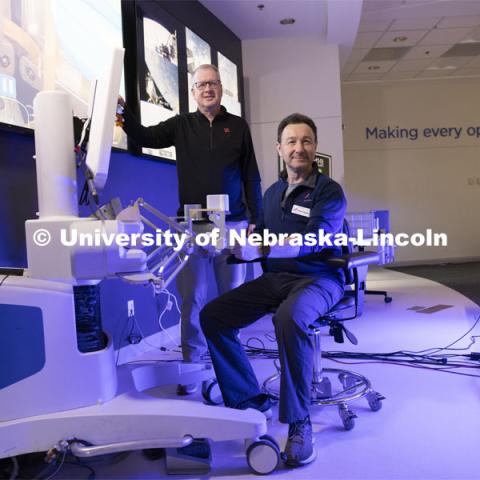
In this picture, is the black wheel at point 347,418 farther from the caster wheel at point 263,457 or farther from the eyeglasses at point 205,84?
the eyeglasses at point 205,84

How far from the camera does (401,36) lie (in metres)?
6.66

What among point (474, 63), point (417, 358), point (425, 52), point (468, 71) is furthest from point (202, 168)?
point (468, 71)

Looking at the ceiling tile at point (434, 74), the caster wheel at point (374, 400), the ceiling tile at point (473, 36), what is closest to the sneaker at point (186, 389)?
the caster wheel at point (374, 400)

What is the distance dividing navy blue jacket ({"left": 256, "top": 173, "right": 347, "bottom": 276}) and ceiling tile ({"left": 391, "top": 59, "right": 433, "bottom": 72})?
6758 mm

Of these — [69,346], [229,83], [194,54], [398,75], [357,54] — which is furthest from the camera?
[398,75]

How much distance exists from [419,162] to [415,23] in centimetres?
330

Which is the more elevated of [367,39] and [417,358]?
[367,39]

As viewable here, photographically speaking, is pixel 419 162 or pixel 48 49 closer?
pixel 48 49

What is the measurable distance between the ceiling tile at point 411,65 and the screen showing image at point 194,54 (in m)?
4.74

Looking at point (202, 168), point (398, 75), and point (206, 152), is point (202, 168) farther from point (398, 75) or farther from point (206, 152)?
point (398, 75)

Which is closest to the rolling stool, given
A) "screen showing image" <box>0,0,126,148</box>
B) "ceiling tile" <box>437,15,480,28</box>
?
"screen showing image" <box>0,0,126,148</box>

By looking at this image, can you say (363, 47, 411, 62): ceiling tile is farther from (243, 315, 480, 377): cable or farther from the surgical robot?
the surgical robot

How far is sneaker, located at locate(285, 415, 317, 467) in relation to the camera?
1657 mm

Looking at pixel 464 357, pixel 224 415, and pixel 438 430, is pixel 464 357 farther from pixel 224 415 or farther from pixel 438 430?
pixel 224 415
